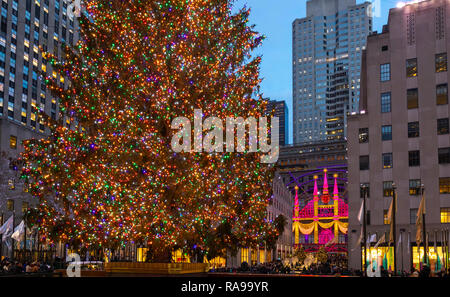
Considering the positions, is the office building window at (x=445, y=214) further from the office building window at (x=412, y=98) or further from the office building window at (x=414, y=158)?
the office building window at (x=412, y=98)

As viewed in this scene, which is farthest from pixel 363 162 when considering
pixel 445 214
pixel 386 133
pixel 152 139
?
pixel 152 139

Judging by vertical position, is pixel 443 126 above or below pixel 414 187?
above

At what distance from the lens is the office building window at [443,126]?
5812 cm

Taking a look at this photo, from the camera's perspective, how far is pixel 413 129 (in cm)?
5988

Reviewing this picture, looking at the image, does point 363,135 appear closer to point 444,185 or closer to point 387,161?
point 387,161

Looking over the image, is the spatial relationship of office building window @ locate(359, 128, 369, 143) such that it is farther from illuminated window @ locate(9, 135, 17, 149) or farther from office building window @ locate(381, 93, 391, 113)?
illuminated window @ locate(9, 135, 17, 149)

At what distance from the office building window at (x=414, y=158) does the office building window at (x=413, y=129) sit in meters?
2.09

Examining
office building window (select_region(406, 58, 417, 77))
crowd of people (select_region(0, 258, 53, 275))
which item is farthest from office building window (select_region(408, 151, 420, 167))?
crowd of people (select_region(0, 258, 53, 275))

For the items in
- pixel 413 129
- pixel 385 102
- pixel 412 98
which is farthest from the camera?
pixel 385 102

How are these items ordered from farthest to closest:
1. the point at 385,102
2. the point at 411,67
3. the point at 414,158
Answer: the point at 385,102, the point at 411,67, the point at 414,158

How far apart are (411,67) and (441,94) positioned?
4.98m
